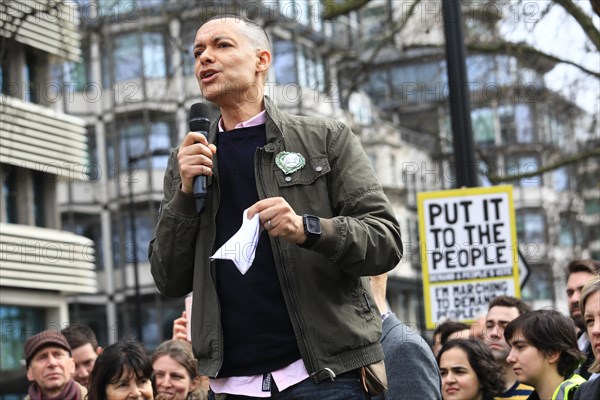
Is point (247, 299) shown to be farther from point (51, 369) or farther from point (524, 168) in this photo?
point (524, 168)

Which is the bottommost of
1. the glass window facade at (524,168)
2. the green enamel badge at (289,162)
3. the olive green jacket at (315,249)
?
the olive green jacket at (315,249)

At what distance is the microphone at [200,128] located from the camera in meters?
4.75

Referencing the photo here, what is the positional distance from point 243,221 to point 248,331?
16.2 inches

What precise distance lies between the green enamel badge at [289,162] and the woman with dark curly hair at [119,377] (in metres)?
3.52

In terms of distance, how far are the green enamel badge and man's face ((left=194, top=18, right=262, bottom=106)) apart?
12.2 inches

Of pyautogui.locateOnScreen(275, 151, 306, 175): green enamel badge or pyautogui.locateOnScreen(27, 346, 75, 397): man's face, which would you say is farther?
pyautogui.locateOnScreen(27, 346, 75, 397): man's face

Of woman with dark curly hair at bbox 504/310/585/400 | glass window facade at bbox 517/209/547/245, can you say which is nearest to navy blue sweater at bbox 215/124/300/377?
woman with dark curly hair at bbox 504/310/585/400

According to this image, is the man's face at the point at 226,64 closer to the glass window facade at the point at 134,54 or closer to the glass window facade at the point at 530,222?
the glass window facade at the point at 134,54

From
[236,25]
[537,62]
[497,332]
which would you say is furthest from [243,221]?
[537,62]

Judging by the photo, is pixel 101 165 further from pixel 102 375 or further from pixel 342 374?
pixel 342 374

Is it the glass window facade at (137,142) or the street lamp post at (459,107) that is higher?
the glass window facade at (137,142)

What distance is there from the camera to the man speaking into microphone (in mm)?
4672

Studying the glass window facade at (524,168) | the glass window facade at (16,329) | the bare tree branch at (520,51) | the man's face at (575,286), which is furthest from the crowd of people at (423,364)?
the glass window facade at (16,329)

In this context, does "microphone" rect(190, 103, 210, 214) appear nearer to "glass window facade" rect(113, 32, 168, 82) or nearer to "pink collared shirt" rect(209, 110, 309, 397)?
"pink collared shirt" rect(209, 110, 309, 397)
